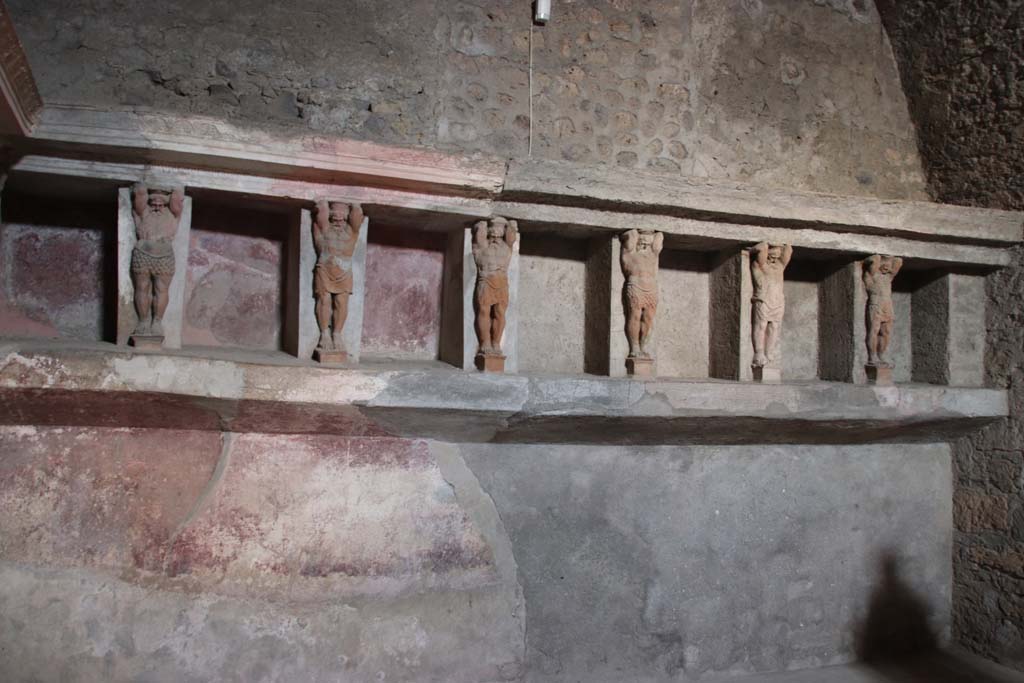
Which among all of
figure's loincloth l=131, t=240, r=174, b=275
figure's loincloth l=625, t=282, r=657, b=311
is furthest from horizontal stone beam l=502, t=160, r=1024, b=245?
figure's loincloth l=131, t=240, r=174, b=275

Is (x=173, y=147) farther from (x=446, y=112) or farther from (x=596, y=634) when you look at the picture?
(x=596, y=634)

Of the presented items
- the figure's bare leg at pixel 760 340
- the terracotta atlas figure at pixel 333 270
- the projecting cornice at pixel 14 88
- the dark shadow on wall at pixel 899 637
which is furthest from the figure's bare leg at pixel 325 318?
the dark shadow on wall at pixel 899 637

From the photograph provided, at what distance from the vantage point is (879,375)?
14.3 feet

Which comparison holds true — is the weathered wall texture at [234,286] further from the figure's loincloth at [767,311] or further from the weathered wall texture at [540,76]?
the figure's loincloth at [767,311]

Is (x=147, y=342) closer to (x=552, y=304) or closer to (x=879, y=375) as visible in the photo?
(x=552, y=304)

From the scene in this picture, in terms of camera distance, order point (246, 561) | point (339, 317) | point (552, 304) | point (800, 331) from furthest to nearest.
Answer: point (800, 331)
point (552, 304)
point (339, 317)
point (246, 561)

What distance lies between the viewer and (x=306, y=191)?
11.6 feet

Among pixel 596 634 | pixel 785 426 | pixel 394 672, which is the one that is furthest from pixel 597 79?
pixel 394 672

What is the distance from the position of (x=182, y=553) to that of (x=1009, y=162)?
4835 millimetres

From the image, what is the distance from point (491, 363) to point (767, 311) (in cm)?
159

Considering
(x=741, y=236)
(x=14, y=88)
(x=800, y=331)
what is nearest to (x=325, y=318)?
(x=14, y=88)

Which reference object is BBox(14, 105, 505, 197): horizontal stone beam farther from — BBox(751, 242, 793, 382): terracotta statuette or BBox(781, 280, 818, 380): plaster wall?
BBox(781, 280, 818, 380): plaster wall

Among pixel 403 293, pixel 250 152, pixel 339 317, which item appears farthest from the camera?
pixel 403 293

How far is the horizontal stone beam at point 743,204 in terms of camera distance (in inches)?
148
